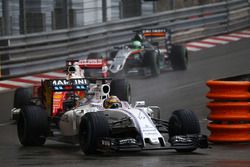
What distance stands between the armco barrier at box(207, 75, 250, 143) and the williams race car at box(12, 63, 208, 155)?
0.90 metres

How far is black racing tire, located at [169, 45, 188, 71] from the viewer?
2439 centimetres

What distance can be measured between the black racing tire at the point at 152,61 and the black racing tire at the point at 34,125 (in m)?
9.61

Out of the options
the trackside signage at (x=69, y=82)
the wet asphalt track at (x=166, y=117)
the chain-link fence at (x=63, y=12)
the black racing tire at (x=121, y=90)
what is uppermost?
the chain-link fence at (x=63, y=12)

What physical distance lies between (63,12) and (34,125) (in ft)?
36.2

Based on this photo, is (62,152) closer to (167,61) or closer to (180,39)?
(167,61)

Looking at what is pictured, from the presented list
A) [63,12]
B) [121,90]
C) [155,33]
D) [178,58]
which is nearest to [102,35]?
[63,12]

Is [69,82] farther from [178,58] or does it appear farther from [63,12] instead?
[63,12]

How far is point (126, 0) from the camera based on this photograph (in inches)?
1069

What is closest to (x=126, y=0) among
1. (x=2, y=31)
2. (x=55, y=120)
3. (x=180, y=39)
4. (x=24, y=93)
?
(x=180, y=39)

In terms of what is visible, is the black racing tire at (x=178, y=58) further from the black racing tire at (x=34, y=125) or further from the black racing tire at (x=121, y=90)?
the black racing tire at (x=34, y=125)

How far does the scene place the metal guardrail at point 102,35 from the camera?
917 inches

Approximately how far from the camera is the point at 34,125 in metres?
13.9

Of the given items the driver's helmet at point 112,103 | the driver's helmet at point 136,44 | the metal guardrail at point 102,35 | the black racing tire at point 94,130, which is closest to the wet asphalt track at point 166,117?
the black racing tire at point 94,130

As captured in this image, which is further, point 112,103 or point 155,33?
point 155,33
